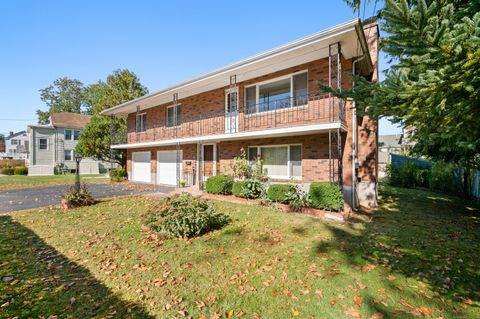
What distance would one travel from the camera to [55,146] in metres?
33.1

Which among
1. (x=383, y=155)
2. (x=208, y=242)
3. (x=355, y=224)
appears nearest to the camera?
(x=208, y=242)

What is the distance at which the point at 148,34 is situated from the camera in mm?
11500

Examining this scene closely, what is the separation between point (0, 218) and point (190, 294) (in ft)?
28.7

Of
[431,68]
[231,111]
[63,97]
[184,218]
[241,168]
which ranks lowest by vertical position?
[184,218]

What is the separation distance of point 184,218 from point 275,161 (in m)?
6.47

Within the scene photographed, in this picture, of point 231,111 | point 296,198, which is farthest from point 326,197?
point 231,111


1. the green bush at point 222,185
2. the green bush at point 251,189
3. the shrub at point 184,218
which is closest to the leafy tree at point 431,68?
the shrub at point 184,218

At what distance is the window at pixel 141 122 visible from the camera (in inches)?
753

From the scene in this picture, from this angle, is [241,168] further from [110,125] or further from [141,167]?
[110,125]

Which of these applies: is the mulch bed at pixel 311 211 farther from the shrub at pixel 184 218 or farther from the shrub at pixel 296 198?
the shrub at pixel 184 218

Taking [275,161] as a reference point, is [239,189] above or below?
below

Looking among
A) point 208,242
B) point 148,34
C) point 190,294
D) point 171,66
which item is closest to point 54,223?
point 208,242

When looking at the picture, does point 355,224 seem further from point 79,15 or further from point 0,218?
point 79,15

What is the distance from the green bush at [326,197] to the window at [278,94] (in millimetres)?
4230
